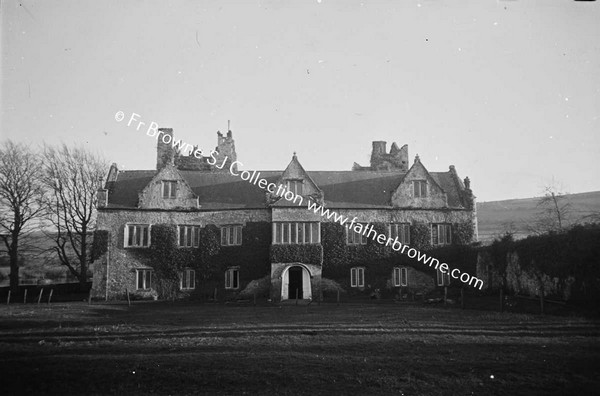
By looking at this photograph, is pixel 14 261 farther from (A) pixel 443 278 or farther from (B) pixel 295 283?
(A) pixel 443 278

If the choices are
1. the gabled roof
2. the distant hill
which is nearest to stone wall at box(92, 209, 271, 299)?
the gabled roof

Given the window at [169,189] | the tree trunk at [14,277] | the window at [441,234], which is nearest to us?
the window at [169,189]

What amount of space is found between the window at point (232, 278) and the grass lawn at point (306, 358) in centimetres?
1752

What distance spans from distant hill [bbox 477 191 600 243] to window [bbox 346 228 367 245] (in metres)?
39.7

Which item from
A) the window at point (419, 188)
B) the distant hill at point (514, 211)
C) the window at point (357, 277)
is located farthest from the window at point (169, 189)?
the distant hill at point (514, 211)

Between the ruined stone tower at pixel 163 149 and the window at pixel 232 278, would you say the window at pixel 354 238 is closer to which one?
the window at pixel 232 278

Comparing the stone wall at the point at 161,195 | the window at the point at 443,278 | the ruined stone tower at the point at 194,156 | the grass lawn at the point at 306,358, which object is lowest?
the grass lawn at the point at 306,358

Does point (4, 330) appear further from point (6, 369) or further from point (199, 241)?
point (199, 241)

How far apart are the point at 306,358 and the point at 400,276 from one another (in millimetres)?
26286

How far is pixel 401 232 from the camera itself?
3775cm

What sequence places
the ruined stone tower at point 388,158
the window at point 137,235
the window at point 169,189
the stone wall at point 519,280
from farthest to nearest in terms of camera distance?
1. the ruined stone tower at point 388,158
2. the window at point 169,189
3. the window at point 137,235
4. the stone wall at point 519,280

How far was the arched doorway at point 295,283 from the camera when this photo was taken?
3500 cm

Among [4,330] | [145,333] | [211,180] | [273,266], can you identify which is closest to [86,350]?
[145,333]

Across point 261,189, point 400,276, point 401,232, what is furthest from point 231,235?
point 400,276
